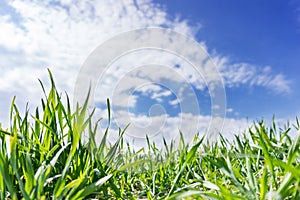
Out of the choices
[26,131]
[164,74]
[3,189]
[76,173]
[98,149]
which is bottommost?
[3,189]

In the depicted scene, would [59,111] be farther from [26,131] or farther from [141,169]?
[141,169]

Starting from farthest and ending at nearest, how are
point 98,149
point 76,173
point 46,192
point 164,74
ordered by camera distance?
point 164,74, point 98,149, point 76,173, point 46,192

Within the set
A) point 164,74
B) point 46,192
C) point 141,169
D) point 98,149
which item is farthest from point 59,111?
point 164,74

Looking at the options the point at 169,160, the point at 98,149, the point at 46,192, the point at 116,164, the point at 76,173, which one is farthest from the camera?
the point at 169,160

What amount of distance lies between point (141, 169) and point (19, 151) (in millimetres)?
1056

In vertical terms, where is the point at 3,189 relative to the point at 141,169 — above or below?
below

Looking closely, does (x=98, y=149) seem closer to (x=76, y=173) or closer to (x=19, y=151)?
(x=76, y=173)

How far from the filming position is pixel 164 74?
9.48 feet

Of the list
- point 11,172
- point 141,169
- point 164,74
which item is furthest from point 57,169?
point 164,74

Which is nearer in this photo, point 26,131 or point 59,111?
point 59,111

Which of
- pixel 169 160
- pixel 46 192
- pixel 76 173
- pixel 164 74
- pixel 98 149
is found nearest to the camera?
pixel 46 192

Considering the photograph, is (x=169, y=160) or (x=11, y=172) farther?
(x=169, y=160)

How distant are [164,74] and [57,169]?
5.14 ft

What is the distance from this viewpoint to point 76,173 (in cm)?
151
